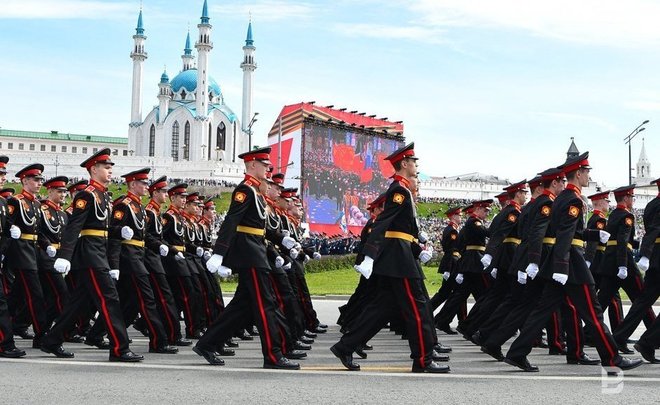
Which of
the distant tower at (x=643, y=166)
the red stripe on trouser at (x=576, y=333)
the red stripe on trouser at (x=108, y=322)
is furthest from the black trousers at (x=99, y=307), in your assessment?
the distant tower at (x=643, y=166)

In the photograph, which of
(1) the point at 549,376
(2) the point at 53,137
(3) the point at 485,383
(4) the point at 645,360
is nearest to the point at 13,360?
(3) the point at 485,383

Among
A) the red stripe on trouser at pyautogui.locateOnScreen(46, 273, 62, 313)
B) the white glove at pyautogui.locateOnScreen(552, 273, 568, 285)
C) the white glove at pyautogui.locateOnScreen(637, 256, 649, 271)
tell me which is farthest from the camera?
the red stripe on trouser at pyautogui.locateOnScreen(46, 273, 62, 313)

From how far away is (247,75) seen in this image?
114125 millimetres

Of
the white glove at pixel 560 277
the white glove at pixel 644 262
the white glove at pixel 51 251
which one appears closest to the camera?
the white glove at pixel 560 277

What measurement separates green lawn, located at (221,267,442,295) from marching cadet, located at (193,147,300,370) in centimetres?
1597

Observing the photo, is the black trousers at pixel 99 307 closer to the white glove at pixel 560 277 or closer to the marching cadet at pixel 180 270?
the marching cadet at pixel 180 270

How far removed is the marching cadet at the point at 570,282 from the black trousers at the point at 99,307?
12.6 ft

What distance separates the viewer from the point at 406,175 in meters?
8.60

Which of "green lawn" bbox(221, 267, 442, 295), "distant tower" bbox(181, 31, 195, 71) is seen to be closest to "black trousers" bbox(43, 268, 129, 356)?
"green lawn" bbox(221, 267, 442, 295)

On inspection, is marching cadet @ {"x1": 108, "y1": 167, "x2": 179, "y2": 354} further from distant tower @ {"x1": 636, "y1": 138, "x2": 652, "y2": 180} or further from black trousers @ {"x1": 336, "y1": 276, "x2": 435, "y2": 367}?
distant tower @ {"x1": 636, "y1": 138, "x2": 652, "y2": 180}

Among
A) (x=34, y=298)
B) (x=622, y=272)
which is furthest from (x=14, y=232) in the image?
(x=622, y=272)

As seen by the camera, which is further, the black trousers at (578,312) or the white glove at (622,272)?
the white glove at (622,272)

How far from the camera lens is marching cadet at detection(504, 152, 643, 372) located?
8.48m

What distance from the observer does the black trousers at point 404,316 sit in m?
A: 8.18
